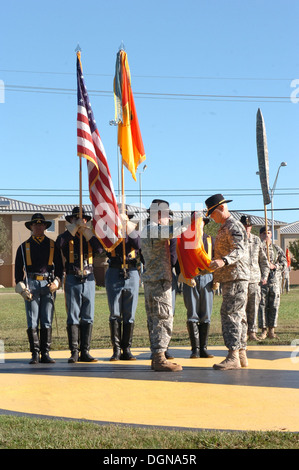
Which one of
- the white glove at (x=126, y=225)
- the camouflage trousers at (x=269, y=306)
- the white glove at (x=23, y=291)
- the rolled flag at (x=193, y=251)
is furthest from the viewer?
the camouflage trousers at (x=269, y=306)

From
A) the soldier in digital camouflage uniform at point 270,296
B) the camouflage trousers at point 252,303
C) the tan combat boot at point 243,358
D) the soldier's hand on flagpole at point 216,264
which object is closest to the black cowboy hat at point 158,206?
the soldier's hand on flagpole at point 216,264

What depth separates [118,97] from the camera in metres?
9.87

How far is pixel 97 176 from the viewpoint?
372 inches

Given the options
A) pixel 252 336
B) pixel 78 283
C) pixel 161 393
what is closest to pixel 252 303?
pixel 252 336

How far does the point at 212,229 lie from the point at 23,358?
4540 centimetres

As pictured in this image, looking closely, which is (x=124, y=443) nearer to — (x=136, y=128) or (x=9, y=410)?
(x=9, y=410)

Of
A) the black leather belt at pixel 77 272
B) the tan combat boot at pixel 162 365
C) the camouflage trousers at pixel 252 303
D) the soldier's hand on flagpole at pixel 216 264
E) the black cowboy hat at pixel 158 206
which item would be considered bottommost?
the tan combat boot at pixel 162 365

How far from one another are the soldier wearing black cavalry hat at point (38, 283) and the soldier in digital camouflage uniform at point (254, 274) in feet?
11.6

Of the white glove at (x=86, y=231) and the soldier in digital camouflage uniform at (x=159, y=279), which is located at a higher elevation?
the white glove at (x=86, y=231)

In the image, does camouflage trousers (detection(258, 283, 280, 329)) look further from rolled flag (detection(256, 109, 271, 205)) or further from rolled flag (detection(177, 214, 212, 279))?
rolled flag (detection(177, 214, 212, 279))

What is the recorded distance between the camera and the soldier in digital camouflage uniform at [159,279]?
8086 mm

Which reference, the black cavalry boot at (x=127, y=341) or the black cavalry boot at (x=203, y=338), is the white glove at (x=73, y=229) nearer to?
the black cavalry boot at (x=127, y=341)

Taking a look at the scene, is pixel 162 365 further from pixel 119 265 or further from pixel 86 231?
pixel 86 231

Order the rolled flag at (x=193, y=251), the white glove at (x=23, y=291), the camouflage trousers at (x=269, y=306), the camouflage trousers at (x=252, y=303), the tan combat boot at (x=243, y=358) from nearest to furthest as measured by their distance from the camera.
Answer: the rolled flag at (x=193, y=251) < the tan combat boot at (x=243, y=358) < the white glove at (x=23, y=291) < the camouflage trousers at (x=252, y=303) < the camouflage trousers at (x=269, y=306)
